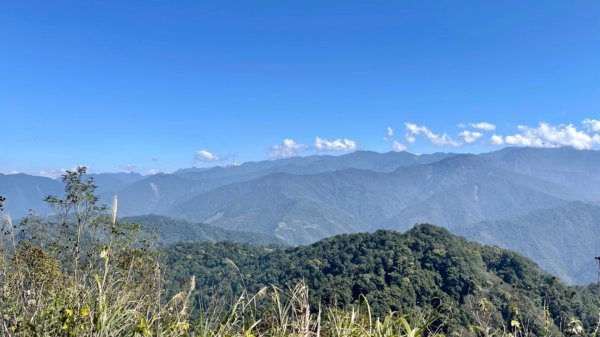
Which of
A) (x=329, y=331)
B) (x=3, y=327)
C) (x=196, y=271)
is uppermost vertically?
(x=3, y=327)

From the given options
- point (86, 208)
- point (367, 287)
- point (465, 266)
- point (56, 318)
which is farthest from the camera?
point (465, 266)

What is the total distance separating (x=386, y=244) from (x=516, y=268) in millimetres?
22960

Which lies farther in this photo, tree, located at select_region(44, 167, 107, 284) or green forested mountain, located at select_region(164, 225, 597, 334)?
green forested mountain, located at select_region(164, 225, 597, 334)

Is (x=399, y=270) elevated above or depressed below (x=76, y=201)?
below

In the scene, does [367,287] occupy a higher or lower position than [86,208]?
lower

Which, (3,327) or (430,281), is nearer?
(3,327)

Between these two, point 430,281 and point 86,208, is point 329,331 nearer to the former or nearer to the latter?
point 86,208

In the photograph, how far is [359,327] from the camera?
3627 millimetres

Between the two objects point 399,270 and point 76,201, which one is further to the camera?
point 399,270

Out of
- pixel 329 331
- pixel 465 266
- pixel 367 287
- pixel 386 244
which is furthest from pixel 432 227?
pixel 329 331

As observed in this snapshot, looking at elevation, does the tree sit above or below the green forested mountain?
above

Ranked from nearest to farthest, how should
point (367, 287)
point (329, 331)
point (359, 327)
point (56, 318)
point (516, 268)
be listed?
1. point (56, 318)
2. point (359, 327)
3. point (329, 331)
4. point (367, 287)
5. point (516, 268)

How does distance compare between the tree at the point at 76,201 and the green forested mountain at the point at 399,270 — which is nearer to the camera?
the tree at the point at 76,201

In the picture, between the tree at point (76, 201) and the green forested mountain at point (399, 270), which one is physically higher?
the tree at point (76, 201)
